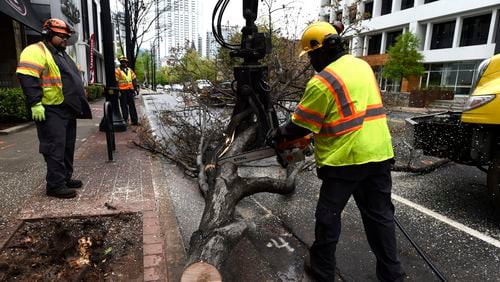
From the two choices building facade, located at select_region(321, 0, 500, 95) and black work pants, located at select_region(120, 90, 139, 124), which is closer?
black work pants, located at select_region(120, 90, 139, 124)

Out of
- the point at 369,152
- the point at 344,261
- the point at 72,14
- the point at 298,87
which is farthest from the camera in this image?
the point at 72,14

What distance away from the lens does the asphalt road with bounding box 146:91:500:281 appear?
2.67m

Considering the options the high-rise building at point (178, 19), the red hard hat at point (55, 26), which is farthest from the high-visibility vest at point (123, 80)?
the high-rise building at point (178, 19)

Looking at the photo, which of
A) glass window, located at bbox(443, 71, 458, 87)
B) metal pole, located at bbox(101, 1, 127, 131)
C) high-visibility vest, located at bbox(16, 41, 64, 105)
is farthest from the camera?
glass window, located at bbox(443, 71, 458, 87)

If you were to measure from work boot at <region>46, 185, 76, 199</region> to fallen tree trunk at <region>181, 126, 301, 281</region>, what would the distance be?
56.2 inches

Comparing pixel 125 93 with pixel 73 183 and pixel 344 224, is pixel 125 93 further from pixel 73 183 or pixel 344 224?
pixel 344 224

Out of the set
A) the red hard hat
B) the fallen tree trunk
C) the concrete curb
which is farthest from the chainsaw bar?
the concrete curb

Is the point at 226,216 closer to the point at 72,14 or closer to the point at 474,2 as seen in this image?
the point at 72,14

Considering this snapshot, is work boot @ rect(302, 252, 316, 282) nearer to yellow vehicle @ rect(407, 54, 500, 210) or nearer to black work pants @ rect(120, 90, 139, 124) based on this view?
yellow vehicle @ rect(407, 54, 500, 210)

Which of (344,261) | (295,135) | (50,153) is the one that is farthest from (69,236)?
(344,261)

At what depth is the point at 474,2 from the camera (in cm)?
2636

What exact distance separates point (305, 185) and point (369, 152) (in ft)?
8.56

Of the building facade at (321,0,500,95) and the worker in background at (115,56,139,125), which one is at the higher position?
the building facade at (321,0,500,95)

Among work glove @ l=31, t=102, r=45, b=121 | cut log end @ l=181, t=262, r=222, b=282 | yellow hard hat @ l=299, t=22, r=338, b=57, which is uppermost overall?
yellow hard hat @ l=299, t=22, r=338, b=57
